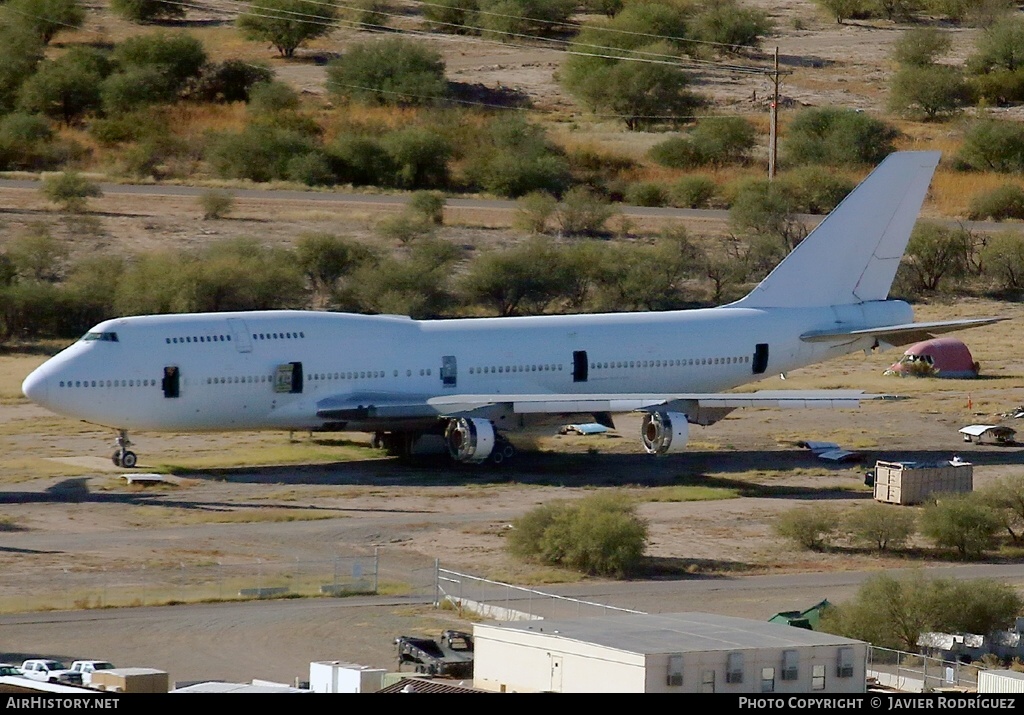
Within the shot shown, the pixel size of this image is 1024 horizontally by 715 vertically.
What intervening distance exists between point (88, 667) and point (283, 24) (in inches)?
4394

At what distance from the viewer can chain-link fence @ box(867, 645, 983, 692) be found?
34.1 meters

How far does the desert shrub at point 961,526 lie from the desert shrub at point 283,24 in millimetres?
98560

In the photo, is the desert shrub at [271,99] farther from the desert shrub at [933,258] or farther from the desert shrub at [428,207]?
the desert shrub at [933,258]

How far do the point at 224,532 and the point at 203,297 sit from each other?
36157mm

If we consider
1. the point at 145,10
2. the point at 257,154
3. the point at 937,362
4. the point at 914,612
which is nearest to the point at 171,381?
the point at 914,612

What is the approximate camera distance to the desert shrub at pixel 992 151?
11994 centimetres

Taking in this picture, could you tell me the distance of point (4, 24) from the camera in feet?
433

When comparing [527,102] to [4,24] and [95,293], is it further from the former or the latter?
[95,293]

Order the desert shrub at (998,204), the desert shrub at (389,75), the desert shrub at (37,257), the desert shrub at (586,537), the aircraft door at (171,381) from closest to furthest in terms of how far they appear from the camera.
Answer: the desert shrub at (586,537)
the aircraft door at (171,381)
the desert shrub at (37,257)
the desert shrub at (998,204)
the desert shrub at (389,75)

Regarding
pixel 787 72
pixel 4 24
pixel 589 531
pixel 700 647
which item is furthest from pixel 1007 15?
pixel 700 647

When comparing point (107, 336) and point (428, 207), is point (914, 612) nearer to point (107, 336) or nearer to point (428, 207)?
point (107, 336)

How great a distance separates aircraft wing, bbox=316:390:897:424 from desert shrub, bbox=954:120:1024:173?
6897 cm

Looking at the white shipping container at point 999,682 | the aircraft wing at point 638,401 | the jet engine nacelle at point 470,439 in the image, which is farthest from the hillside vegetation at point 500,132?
the white shipping container at point 999,682

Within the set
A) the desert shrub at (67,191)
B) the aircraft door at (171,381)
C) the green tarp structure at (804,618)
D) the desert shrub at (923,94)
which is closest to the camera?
the green tarp structure at (804,618)
